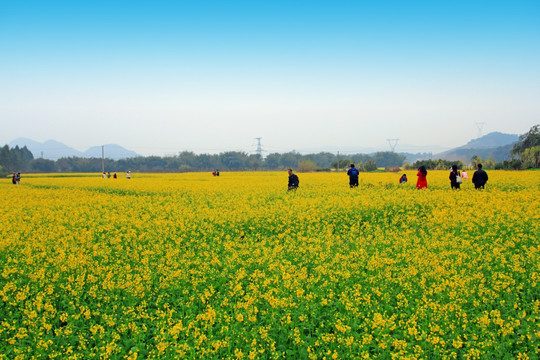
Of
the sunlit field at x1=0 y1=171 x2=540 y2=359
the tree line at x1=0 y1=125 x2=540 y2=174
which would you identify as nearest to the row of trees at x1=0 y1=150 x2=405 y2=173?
the tree line at x1=0 y1=125 x2=540 y2=174

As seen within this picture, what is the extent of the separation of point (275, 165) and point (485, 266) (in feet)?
538

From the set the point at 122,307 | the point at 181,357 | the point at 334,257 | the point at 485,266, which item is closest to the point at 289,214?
the point at 334,257

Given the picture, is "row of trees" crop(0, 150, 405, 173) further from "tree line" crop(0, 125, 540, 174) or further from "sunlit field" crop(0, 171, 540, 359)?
"sunlit field" crop(0, 171, 540, 359)

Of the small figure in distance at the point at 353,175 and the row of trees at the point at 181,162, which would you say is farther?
the row of trees at the point at 181,162

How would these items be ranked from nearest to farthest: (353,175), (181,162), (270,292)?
(270,292) → (353,175) → (181,162)

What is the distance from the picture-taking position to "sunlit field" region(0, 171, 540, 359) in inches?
213

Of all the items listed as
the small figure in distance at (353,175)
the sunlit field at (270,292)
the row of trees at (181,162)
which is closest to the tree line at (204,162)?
the row of trees at (181,162)

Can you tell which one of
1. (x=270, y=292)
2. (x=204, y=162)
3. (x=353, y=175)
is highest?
(x=204, y=162)

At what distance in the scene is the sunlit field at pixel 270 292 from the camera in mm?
5418

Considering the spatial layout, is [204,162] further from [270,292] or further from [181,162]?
[270,292]

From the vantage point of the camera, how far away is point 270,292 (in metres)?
6.61

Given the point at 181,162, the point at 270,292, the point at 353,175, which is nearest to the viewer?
the point at 270,292

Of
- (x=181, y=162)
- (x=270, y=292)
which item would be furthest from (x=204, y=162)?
(x=270, y=292)

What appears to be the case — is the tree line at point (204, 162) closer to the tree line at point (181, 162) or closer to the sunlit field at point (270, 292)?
the tree line at point (181, 162)
